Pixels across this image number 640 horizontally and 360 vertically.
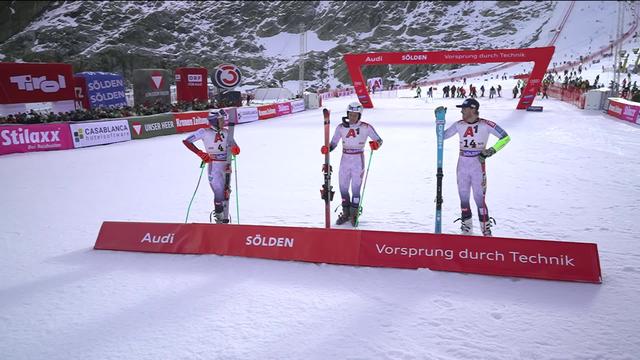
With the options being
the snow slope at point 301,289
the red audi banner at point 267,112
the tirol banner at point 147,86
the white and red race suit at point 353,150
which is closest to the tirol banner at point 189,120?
the tirol banner at point 147,86

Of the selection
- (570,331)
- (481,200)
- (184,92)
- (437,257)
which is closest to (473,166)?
(481,200)

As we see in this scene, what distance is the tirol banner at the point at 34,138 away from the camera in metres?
14.9

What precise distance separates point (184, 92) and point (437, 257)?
26.4 metres

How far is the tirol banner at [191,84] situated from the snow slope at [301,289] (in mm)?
18817

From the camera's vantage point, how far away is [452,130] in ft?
21.3

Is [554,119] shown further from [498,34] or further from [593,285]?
[498,34]

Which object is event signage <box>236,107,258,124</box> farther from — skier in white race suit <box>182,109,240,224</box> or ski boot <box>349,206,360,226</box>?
ski boot <box>349,206,360,226</box>

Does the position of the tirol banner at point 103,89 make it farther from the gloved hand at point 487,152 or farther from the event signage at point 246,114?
the gloved hand at point 487,152

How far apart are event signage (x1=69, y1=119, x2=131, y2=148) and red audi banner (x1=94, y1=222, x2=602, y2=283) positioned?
12117mm

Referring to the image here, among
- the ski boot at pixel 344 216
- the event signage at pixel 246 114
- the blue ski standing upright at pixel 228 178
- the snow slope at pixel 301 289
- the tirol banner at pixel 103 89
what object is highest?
the tirol banner at pixel 103 89

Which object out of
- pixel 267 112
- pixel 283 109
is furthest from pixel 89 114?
pixel 283 109

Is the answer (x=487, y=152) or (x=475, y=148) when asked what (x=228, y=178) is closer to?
(x=475, y=148)

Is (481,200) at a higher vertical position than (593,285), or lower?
higher

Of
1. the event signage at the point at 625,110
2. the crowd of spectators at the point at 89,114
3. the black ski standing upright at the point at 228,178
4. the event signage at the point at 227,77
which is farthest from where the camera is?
the event signage at the point at 227,77
